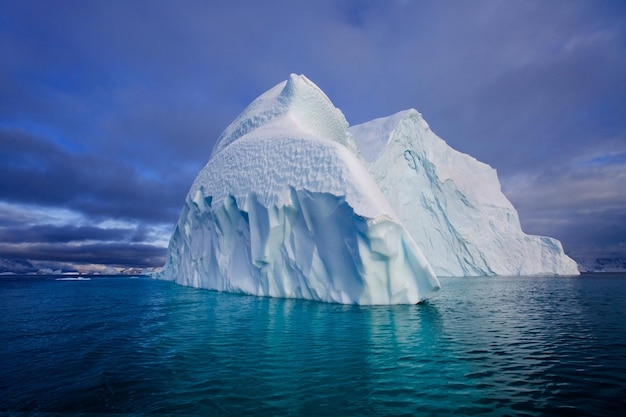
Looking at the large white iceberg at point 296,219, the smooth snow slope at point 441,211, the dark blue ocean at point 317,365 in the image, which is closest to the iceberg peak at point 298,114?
the large white iceberg at point 296,219

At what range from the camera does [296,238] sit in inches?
618

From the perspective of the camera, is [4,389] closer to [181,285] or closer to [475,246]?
[181,285]

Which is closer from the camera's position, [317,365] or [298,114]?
[317,365]

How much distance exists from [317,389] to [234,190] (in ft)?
49.5

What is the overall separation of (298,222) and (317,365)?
10034 millimetres

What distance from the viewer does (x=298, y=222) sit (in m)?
15.7

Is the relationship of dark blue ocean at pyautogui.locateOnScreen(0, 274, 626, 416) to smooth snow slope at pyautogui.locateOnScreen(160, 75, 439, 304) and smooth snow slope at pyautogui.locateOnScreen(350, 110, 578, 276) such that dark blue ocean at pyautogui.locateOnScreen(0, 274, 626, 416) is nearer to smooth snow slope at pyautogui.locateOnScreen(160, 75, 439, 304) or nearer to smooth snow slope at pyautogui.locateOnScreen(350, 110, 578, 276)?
smooth snow slope at pyautogui.locateOnScreen(160, 75, 439, 304)

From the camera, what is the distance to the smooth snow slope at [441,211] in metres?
38.9

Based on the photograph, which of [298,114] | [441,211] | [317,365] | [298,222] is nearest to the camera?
[317,365]

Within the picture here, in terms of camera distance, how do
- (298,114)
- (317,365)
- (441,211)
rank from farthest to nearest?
(441,211) → (298,114) → (317,365)

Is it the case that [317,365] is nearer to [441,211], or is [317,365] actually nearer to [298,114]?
[298,114]

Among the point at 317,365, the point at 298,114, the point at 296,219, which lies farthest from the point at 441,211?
the point at 317,365

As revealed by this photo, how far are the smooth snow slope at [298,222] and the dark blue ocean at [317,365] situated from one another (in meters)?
2.60

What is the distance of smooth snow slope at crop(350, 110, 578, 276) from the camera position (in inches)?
1532
